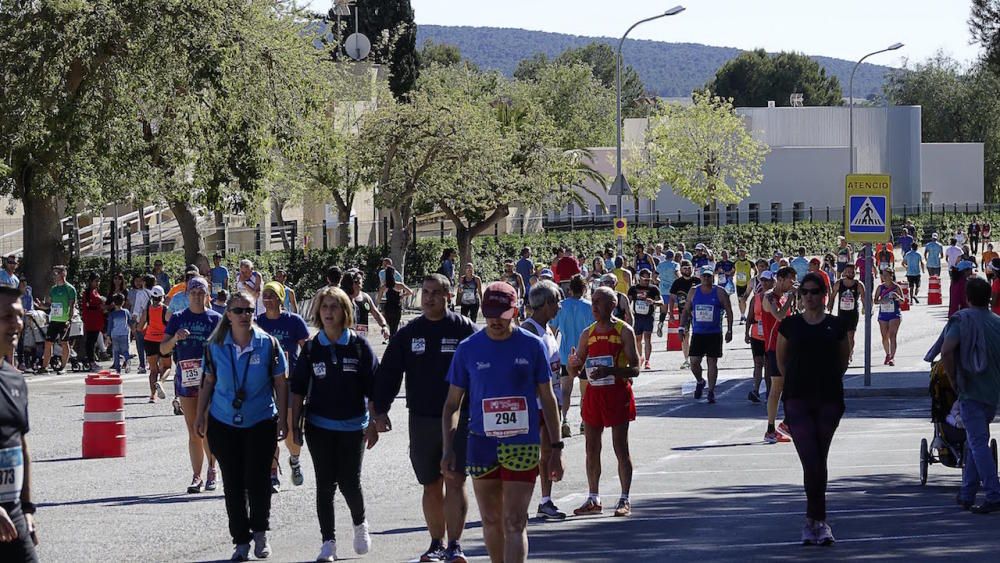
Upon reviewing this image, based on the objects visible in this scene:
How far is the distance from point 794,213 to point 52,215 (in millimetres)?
55013

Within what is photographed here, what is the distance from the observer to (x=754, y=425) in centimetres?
1784

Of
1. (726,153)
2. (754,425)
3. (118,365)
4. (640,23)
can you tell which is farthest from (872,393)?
(726,153)

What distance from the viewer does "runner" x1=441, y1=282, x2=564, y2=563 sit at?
802 centimetres

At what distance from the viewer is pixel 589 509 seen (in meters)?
11.4

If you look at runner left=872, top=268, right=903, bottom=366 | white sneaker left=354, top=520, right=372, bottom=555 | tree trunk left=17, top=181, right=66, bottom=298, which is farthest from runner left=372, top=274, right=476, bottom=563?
tree trunk left=17, top=181, right=66, bottom=298

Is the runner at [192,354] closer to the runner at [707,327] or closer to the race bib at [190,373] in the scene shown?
the race bib at [190,373]

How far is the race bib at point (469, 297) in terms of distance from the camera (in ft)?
95.6

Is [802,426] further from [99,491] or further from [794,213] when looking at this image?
[794,213]

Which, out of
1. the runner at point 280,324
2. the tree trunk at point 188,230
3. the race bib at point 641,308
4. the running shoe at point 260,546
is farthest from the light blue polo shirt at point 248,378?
the tree trunk at point 188,230

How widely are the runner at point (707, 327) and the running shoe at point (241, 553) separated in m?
10.5

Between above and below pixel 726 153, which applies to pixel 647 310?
below

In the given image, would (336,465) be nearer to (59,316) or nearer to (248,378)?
(248,378)

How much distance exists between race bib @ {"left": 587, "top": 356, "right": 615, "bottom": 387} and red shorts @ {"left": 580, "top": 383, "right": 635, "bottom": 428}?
0.10ft

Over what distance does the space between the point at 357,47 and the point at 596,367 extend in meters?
44.7
